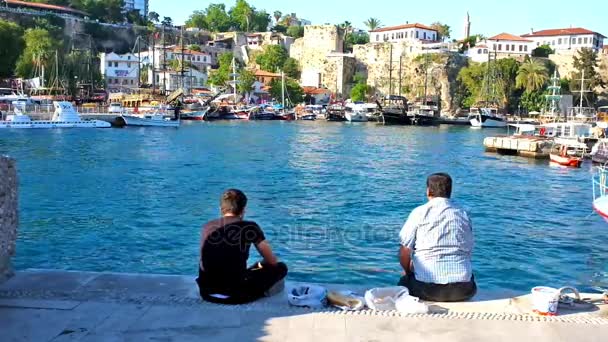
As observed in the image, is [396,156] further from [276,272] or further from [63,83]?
[63,83]

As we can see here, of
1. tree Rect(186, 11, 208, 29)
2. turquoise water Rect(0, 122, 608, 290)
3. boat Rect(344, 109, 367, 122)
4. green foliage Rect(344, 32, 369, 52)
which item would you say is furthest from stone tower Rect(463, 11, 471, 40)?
turquoise water Rect(0, 122, 608, 290)

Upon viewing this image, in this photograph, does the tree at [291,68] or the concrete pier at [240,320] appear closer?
the concrete pier at [240,320]

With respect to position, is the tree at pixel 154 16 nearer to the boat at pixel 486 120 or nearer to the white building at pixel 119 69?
the white building at pixel 119 69

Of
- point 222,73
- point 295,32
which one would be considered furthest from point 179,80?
point 295,32

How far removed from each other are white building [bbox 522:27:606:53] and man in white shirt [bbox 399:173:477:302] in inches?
4277

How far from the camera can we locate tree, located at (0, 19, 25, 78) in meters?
84.4

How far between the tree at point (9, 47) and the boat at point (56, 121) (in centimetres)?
1819

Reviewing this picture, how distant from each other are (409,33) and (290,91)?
22.4 metres

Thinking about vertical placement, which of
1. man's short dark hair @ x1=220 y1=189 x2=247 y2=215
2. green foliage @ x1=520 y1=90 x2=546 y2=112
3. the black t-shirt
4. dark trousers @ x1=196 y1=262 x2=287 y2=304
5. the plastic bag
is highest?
green foliage @ x1=520 y1=90 x2=546 y2=112

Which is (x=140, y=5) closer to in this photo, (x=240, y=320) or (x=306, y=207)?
(x=306, y=207)

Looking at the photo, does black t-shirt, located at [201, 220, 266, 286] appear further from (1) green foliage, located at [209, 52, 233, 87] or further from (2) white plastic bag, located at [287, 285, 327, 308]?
(1) green foliage, located at [209, 52, 233, 87]

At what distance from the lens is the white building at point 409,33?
112 metres

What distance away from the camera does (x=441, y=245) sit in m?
6.19

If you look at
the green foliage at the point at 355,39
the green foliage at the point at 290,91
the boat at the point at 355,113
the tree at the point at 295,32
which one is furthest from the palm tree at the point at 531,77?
the tree at the point at 295,32
